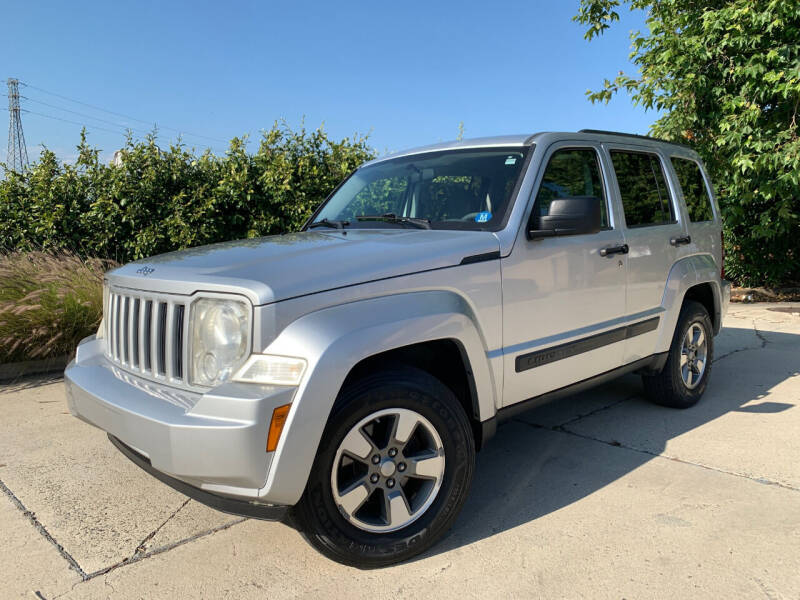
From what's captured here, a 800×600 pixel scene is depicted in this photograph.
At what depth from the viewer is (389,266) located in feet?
8.59

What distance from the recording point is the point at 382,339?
2453 millimetres

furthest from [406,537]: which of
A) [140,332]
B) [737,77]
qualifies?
[737,77]

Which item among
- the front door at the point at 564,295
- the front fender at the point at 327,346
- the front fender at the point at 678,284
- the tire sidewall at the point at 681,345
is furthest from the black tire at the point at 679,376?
the front fender at the point at 327,346

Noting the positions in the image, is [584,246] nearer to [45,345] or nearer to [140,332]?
[140,332]

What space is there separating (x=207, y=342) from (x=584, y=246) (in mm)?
2105

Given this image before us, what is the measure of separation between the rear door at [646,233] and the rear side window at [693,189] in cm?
24

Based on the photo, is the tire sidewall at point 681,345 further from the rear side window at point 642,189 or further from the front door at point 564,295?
the front door at point 564,295

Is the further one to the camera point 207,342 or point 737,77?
point 737,77

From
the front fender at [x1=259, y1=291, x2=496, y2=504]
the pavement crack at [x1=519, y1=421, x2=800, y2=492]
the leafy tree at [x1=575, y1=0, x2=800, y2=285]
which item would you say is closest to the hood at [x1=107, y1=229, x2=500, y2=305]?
the front fender at [x1=259, y1=291, x2=496, y2=504]

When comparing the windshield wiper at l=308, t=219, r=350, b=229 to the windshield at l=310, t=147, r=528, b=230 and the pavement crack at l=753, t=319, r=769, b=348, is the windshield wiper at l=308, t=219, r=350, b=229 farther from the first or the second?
the pavement crack at l=753, t=319, r=769, b=348

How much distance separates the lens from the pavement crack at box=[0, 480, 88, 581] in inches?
104

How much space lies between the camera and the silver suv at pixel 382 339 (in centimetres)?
226

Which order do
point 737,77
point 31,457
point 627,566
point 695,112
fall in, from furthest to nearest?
point 695,112 → point 737,77 → point 31,457 → point 627,566

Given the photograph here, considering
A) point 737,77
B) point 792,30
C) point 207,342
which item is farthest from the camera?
point 737,77
